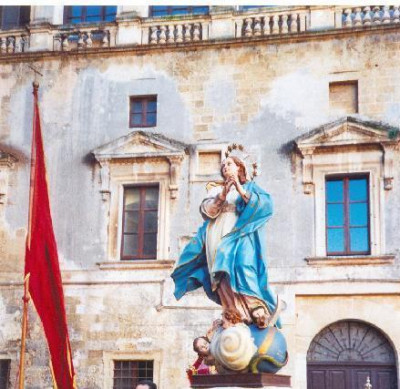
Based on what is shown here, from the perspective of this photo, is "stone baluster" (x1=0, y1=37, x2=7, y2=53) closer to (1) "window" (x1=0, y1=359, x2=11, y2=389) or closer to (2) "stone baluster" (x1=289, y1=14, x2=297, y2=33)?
(2) "stone baluster" (x1=289, y1=14, x2=297, y2=33)

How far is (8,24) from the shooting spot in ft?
65.7

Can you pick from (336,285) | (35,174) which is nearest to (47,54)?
(35,174)

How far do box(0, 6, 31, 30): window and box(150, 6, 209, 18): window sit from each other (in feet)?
10.2

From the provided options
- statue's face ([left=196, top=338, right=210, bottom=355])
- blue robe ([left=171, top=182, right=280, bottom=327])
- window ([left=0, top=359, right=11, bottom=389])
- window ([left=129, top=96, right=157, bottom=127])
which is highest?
window ([left=129, top=96, right=157, bottom=127])

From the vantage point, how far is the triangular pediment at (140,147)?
17266 mm

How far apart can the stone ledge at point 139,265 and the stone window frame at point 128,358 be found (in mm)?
1603

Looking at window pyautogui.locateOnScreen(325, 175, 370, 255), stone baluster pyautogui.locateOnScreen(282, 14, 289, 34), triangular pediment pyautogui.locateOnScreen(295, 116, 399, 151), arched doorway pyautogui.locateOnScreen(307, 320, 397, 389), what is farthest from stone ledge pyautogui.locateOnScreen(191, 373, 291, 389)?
stone baluster pyautogui.locateOnScreen(282, 14, 289, 34)

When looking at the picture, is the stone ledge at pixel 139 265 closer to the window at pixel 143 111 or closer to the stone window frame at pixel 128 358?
the stone window frame at pixel 128 358

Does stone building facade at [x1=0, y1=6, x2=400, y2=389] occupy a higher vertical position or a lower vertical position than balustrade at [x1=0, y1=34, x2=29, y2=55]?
lower

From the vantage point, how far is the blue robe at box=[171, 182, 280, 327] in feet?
25.0

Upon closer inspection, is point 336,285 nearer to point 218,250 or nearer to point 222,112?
point 222,112

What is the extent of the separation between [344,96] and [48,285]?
6676mm

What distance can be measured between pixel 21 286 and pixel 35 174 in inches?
96.1

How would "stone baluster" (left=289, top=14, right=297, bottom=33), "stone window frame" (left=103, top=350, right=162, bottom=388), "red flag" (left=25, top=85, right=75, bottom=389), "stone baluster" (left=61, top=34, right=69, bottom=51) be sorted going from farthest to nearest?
"stone baluster" (left=61, top=34, right=69, bottom=51) < "stone baluster" (left=289, top=14, right=297, bottom=33) < "stone window frame" (left=103, top=350, right=162, bottom=388) < "red flag" (left=25, top=85, right=75, bottom=389)
